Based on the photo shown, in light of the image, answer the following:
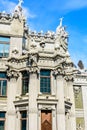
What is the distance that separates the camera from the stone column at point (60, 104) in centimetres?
2696

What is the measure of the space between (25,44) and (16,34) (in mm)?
2121

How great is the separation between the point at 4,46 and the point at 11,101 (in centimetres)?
657

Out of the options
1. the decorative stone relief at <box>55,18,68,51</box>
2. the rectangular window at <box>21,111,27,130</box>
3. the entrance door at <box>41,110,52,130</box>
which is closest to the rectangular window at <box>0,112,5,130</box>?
the rectangular window at <box>21,111,27,130</box>

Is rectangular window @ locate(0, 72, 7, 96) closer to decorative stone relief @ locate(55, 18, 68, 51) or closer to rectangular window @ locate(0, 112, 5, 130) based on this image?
rectangular window @ locate(0, 112, 5, 130)

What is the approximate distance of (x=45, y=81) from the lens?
28734mm

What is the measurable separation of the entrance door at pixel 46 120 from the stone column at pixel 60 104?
2.70ft

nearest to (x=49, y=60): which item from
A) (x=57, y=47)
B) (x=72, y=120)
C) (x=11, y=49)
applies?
(x=57, y=47)

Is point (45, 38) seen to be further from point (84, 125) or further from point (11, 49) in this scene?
point (84, 125)

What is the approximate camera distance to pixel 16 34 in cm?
3175

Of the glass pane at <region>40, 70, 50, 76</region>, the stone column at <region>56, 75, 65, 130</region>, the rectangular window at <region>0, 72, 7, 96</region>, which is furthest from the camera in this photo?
the rectangular window at <region>0, 72, 7, 96</region>

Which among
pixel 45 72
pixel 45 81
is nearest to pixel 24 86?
pixel 45 81

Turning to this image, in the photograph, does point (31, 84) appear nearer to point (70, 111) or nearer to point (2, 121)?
point (2, 121)

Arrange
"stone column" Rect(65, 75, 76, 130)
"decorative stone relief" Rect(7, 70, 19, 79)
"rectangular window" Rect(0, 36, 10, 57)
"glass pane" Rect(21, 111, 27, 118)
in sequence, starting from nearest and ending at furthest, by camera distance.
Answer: "glass pane" Rect(21, 111, 27, 118) < "decorative stone relief" Rect(7, 70, 19, 79) < "stone column" Rect(65, 75, 76, 130) < "rectangular window" Rect(0, 36, 10, 57)

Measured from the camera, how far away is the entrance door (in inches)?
1064
